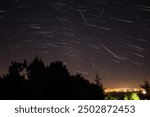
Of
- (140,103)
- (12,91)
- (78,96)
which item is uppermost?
(140,103)

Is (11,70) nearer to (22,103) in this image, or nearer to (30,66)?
(30,66)

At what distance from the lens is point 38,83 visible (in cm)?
1834

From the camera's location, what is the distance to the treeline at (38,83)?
15.5 meters

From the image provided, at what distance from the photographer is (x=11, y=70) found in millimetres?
20641

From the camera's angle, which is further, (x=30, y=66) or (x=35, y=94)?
(x=30, y=66)

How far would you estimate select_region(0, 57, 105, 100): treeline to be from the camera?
50.9 feet

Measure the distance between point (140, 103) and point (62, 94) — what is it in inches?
473

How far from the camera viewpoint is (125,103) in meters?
6.47

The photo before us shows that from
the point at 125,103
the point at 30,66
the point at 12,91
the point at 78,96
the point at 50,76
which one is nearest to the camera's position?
the point at 125,103

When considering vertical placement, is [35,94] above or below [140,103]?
below

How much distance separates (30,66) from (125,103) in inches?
741

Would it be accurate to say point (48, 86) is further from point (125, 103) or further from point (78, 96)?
point (125, 103)

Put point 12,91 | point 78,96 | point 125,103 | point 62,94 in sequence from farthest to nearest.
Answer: point 78,96, point 62,94, point 12,91, point 125,103

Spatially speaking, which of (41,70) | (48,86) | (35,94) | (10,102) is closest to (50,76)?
(41,70)
